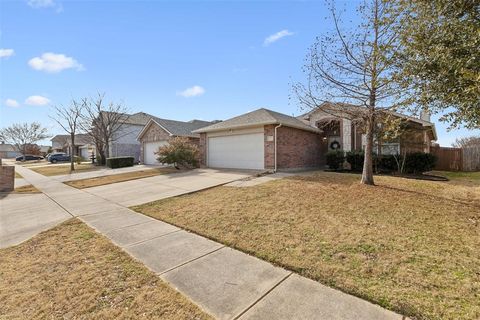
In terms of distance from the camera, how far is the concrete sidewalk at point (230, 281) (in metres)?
2.41

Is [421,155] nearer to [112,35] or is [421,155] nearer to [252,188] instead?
[252,188]

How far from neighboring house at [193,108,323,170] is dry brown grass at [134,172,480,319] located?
535 cm

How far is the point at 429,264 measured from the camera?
10.5 ft

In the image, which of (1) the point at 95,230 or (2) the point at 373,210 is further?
(2) the point at 373,210

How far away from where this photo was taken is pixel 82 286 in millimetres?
3000

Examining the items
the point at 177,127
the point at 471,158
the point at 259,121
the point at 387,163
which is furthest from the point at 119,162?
the point at 471,158

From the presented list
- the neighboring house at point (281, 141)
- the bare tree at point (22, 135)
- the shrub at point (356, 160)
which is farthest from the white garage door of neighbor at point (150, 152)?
the bare tree at point (22, 135)

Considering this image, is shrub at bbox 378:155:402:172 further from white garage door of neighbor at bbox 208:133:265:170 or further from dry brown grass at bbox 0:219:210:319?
dry brown grass at bbox 0:219:210:319

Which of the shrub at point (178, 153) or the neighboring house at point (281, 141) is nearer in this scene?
the neighboring house at point (281, 141)

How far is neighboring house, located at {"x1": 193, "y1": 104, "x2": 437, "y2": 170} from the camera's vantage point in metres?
13.0

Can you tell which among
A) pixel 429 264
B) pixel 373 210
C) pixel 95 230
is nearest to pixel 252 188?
pixel 373 210

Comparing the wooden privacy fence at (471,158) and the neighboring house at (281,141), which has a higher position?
the neighboring house at (281,141)

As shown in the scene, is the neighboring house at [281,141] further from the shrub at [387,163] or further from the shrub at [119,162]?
the shrub at [119,162]

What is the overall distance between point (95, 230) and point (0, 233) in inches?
92.4
